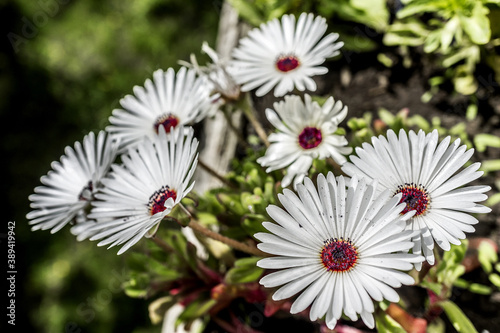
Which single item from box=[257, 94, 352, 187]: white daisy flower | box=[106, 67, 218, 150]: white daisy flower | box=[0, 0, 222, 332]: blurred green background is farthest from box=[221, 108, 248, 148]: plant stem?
→ box=[0, 0, 222, 332]: blurred green background

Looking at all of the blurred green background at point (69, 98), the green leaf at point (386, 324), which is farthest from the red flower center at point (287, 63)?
the blurred green background at point (69, 98)

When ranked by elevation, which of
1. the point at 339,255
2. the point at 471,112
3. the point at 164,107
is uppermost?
the point at 164,107

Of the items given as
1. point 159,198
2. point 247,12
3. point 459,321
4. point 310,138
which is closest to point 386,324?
point 459,321

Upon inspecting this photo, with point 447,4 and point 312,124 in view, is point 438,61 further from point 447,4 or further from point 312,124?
point 312,124

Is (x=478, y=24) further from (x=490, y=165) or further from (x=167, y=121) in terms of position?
(x=167, y=121)

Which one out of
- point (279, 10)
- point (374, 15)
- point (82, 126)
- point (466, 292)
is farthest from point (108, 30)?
point (466, 292)

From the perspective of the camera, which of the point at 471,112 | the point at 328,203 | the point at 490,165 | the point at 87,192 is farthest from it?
the point at 471,112

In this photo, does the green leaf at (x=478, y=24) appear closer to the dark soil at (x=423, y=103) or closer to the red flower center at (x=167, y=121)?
the dark soil at (x=423, y=103)
